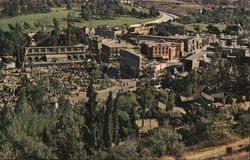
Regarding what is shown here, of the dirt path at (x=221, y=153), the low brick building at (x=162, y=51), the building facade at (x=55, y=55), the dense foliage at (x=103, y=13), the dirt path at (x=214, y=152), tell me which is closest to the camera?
the dirt path at (x=221, y=153)

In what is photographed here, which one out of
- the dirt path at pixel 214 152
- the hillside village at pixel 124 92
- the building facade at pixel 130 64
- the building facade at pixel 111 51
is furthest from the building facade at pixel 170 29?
the dirt path at pixel 214 152

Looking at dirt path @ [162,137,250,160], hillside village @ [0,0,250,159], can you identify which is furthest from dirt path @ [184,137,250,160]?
hillside village @ [0,0,250,159]

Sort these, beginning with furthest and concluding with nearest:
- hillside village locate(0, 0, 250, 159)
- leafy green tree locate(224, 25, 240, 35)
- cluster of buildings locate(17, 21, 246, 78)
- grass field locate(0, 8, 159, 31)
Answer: grass field locate(0, 8, 159, 31)
leafy green tree locate(224, 25, 240, 35)
cluster of buildings locate(17, 21, 246, 78)
hillside village locate(0, 0, 250, 159)

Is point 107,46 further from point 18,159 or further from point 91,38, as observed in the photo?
point 18,159

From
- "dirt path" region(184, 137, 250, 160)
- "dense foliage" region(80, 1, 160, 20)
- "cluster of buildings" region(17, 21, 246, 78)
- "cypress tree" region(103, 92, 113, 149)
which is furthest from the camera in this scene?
"dense foliage" region(80, 1, 160, 20)

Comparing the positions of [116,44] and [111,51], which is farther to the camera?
[116,44]

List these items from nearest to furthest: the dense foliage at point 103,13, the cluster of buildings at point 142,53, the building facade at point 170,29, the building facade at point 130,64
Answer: the building facade at point 130,64 → the cluster of buildings at point 142,53 → the building facade at point 170,29 → the dense foliage at point 103,13

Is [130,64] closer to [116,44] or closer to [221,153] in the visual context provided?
[116,44]

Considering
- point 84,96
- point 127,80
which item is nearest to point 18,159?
point 84,96

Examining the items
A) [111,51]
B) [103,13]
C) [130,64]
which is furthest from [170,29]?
[103,13]

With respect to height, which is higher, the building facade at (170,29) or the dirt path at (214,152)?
the dirt path at (214,152)

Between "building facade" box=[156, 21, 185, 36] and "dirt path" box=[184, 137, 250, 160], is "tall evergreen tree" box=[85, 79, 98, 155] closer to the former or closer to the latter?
"dirt path" box=[184, 137, 250, 160]

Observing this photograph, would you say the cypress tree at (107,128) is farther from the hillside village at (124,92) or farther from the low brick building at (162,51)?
the low brick building at (162,51)
